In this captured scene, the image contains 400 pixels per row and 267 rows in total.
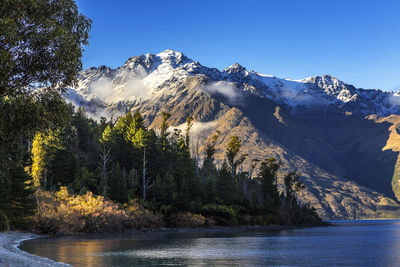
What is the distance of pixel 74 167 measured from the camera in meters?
100

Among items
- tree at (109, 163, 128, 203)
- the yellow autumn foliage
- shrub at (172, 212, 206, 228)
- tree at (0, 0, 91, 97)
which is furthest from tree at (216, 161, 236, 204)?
tree at (0, 0, 91, 97)

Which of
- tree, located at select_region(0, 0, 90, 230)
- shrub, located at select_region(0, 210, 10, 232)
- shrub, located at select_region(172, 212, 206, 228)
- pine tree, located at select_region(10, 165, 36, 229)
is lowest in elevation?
shrub, located at select_region(172, 212, 206, 228)

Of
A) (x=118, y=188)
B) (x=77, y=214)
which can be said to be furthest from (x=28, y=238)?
(x=118, y=188)

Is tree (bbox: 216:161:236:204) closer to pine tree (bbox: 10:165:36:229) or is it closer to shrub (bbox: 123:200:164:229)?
shrub (bbox: 123:200:164:229)

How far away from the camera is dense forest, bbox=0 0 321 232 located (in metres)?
25.9

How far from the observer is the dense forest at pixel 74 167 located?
25.9 meters

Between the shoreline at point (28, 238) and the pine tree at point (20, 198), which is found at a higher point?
the pine tree at point (20, 198)

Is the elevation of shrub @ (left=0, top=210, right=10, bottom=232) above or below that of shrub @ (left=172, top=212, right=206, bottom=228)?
above

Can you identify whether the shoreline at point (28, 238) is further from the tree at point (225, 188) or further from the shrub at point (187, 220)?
the tree at point (225, 188)

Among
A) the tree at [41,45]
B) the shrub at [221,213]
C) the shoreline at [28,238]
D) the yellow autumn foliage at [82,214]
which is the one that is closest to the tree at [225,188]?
the shrub at [221,213]

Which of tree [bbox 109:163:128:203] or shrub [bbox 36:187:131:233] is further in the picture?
tree [bbox 109:163:128:203]

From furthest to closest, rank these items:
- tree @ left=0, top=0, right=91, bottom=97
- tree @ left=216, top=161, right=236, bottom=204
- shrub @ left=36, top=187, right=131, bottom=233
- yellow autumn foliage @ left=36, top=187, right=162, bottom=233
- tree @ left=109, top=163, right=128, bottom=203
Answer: tree @ left=216, top=161, right=236, bottom=204 → tree @ left=109, top=163, right=128, bottom=203 → yellow autumn foliage @ left=36, top=187, right=162, bottom=233 → shrub @ left=36, top=187, right=131, bottom=233 → tree @ left=0, top=0, right=91, bottom=97

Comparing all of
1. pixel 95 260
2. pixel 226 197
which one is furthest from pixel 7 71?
pixel 226 197

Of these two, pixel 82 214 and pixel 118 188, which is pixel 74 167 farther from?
pixel 82 214
